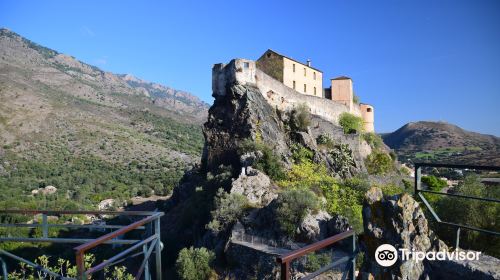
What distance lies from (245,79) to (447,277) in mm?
22782

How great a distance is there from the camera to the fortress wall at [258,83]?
26.3 metres

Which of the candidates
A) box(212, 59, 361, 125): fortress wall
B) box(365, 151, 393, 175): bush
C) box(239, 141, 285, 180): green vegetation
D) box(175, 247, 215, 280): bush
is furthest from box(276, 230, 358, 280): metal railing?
box(365, 151, 393, 175): bush

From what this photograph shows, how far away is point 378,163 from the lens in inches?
1431

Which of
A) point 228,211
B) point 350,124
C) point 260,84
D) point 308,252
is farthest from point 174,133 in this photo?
point 308,252

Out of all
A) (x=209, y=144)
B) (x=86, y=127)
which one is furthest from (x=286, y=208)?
(x=86, y=127)

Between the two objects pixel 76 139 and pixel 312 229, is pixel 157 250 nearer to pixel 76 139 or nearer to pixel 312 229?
pixel 312 229

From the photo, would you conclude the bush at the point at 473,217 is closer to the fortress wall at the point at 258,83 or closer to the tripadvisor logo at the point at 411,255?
the tripadvisor logo at the point at 411,255

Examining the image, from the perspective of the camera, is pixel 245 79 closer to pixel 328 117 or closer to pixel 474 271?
pixel 328 117

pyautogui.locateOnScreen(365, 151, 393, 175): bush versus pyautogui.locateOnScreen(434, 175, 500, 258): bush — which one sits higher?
pyautogui.locateOnScreen(365, 151, 393, 175): bush

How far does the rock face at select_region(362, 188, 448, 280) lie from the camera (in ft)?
15.7

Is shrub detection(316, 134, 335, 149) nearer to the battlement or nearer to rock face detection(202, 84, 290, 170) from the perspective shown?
the battlement

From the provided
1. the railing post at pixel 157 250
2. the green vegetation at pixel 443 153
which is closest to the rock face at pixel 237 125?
the railing post at pixel 157 250

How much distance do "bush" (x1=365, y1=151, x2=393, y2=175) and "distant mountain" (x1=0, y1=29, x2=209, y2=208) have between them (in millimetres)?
32601

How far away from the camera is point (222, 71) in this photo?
27.3 meters
